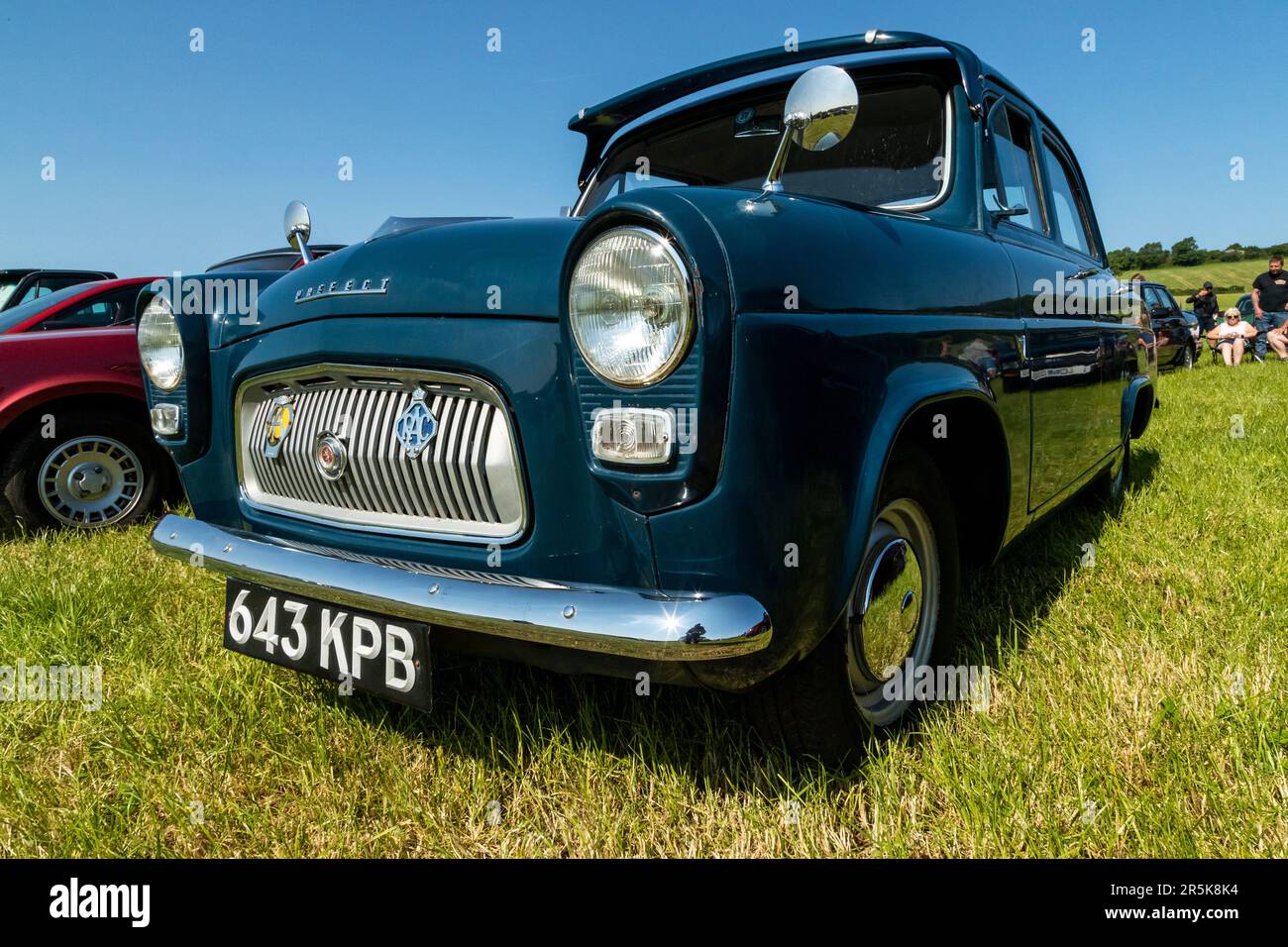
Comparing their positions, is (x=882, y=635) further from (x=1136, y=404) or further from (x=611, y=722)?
(x=1136, y=404)

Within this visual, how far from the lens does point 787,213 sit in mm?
1452

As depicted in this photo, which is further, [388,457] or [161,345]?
[161,345]

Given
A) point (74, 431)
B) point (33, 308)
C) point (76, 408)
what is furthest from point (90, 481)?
point (33, 308)

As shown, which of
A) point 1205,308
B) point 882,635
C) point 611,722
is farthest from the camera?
point 1205,308

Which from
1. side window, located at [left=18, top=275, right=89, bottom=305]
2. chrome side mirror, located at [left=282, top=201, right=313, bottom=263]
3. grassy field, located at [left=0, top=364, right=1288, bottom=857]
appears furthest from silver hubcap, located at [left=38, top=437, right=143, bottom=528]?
side window, located at [left=18, top=275, right=89, bottom=305]

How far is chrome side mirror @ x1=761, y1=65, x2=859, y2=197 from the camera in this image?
4.82 ft

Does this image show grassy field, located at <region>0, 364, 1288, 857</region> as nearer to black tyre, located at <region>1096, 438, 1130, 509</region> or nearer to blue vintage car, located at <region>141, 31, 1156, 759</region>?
blue vintage car, located at <region>141, 31, 1156, 759</region>

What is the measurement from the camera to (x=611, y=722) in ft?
6.53

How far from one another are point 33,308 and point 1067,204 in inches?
194

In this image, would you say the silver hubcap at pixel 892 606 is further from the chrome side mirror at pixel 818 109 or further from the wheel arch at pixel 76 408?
the wheel arch at pixel 76 408

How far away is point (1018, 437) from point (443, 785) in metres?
1.62

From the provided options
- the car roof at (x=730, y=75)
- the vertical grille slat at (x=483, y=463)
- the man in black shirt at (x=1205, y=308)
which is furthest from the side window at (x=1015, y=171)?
the man in black shirt at (x=1205, y=308)

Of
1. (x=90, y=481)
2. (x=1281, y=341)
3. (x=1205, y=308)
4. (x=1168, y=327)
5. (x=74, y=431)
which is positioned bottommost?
(x=90, y=481)
